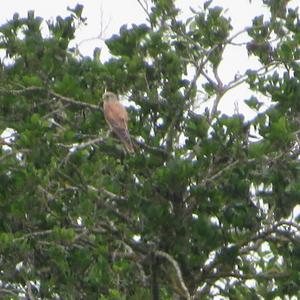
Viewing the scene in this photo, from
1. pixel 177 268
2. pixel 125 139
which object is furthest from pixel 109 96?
pixel 177 268

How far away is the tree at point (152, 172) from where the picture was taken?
10.8m

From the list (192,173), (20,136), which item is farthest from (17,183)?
(192,173)

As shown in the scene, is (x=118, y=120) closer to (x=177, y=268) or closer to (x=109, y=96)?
(x=109, y=96)

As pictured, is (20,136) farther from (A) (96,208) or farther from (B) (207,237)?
(B) (207,237)

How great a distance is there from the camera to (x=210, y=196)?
1104 centimetres

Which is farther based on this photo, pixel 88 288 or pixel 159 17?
pixel 159 17

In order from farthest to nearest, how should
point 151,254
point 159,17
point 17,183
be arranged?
point 159,17
point 151,254
point 17,183

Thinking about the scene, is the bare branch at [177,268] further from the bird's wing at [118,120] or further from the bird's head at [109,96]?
the bird's head at [109,96]

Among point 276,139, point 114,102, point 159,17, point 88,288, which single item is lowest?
point 88,288

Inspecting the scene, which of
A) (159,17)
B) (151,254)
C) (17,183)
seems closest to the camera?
(17,183)

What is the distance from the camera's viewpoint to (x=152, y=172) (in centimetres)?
1108

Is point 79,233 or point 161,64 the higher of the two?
point 161,64

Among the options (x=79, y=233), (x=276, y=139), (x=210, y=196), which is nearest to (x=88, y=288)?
(x=79, y=233)

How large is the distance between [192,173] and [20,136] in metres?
1.31
